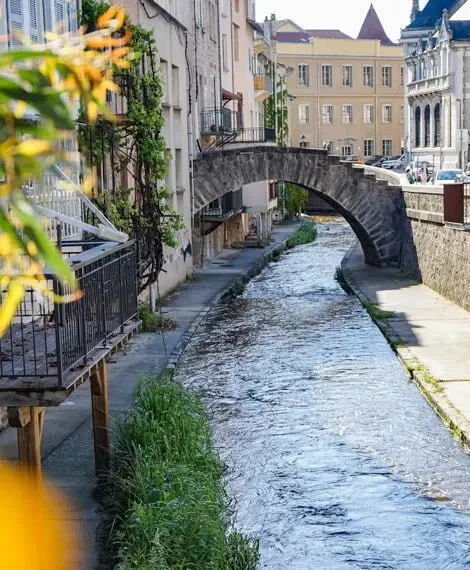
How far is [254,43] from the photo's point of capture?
48.9 m

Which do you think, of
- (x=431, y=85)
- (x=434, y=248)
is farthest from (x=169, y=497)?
(x=431, y=85)

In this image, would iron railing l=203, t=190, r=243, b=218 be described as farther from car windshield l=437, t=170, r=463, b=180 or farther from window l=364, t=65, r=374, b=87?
window l=364, t=65, r=374, b=87

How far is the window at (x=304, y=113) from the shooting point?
83250 millimetres

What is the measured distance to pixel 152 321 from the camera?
20.8 meters

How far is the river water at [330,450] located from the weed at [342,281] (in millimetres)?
6670

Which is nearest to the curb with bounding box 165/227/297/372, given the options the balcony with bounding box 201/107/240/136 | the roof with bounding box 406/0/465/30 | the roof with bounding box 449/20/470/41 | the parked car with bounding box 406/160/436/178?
the balcony with bounding box 201/107/240/136

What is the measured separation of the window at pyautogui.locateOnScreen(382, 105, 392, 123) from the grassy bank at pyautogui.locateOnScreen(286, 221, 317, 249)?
33.8 meters

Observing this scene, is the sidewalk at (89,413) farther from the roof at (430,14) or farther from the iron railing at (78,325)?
the roof at (430,14)

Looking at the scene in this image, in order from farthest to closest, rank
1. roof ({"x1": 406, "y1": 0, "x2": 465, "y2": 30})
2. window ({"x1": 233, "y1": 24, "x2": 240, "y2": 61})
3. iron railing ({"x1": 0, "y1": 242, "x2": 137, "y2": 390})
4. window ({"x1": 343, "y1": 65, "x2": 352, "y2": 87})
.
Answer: window ({"x1": 343, "y1": 65, "x2": 352, "y2": 87})
roof ({"x1": 406, "y1": 0, "x2": 465, "y2": 30})
window ({"x1": 233, "y1": 24, "x2": 240, "y2": 61})
iron railing ({"x1": 0, "y1": 242, "x2": 137, "y2": 390})

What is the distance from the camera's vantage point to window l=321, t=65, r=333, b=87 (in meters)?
82.3

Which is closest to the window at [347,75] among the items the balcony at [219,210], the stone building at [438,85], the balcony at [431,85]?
the stone building at [438,85]

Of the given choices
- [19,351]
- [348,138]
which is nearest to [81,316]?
[19,351]

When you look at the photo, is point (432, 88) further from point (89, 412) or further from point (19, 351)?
point (19, 351)

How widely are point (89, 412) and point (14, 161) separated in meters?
12.4
